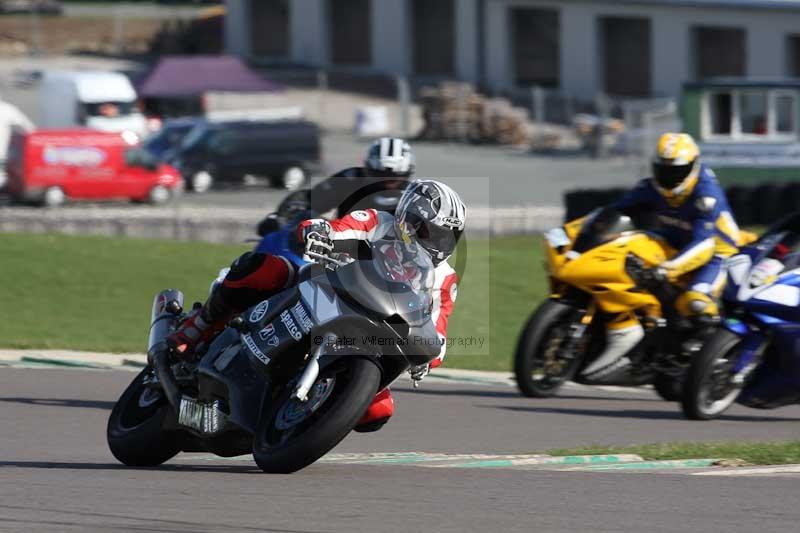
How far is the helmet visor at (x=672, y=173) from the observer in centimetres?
1040

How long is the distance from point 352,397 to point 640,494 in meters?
1.14

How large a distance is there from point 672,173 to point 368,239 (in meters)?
4.41

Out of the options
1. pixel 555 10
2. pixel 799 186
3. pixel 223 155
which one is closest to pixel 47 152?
pixel 223 155

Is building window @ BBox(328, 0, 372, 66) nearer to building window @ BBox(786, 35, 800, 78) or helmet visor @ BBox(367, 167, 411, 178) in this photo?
building window @ BBox(786, 35, 800, 78)

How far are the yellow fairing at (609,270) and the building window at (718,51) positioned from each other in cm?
3570

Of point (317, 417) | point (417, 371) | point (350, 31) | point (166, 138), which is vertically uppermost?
point (350, 31)

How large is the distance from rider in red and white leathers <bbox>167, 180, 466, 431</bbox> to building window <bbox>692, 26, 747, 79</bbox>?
39.6m

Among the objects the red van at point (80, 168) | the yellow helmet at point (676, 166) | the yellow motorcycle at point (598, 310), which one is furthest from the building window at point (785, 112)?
the yellow motorcycle at point (598, 310)

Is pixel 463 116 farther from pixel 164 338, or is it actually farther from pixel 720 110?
pixel 164 338

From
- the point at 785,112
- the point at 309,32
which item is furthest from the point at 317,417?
the point at 309,32

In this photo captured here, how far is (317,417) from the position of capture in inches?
232

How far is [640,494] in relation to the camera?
5789 millimetres

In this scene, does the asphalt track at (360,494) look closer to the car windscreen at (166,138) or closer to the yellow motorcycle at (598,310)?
the yellow motorcycle at (598,310)

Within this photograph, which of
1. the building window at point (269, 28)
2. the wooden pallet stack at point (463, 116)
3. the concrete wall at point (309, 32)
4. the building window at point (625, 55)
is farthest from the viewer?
the building window at point (269, 28)
